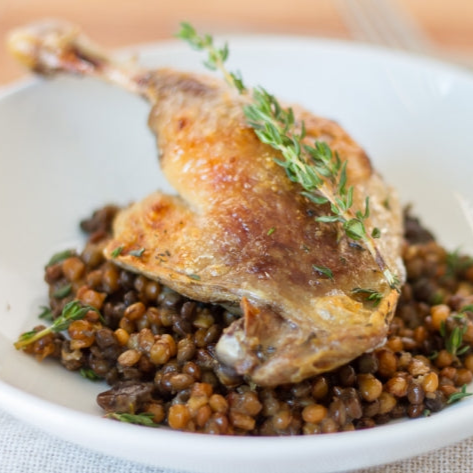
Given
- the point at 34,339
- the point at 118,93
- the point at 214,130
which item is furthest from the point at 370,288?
the point at 118,93

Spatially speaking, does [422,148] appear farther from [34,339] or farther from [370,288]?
[34,339]

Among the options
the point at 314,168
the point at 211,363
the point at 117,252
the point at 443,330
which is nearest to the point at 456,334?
the point at 443,330

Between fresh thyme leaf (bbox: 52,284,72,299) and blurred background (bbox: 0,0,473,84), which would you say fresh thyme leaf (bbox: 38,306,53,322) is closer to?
fresh thyme leaf (bbox: 52,284,72,299)

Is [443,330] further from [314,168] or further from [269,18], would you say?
[269,18]

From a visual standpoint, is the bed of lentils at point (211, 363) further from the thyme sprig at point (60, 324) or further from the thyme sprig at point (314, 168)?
the thyme sprig at point (314, 168)

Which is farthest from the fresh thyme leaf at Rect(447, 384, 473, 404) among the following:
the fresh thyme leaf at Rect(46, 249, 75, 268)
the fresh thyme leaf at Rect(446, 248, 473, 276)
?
the fresh thyme leaf at Rect(46, 249, 75, 268)
